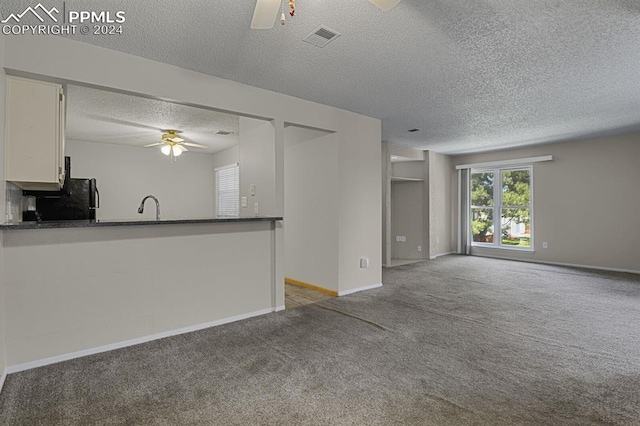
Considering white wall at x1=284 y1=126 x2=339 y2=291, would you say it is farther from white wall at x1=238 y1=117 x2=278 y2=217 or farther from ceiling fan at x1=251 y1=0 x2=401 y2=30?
ceiling fan at x1=251 y1=0 x2=401 y2=30

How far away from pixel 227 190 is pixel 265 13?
5.70 meters

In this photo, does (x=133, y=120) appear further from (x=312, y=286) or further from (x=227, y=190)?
(x=312, y=286)

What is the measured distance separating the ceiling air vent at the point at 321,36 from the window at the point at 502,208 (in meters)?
6.05

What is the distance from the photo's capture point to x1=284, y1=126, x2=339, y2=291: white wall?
4203 millimetres

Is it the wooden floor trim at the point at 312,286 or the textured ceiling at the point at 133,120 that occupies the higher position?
the textured ceiling at the point at 133,120

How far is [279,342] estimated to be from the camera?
8.97ft

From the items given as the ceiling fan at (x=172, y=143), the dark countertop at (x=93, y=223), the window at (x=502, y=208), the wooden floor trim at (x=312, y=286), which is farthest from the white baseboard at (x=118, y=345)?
the window at (x=502, y=208)

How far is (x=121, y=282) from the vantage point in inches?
104

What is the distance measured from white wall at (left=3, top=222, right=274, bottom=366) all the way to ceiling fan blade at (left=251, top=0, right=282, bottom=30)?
6.16ft

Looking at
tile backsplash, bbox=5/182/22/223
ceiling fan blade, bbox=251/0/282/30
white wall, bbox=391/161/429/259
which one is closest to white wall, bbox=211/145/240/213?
white wall, bbox=391/161/429/259

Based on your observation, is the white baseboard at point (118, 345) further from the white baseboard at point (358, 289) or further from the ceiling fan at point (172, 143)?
the ceiling fan at point (172, 143)

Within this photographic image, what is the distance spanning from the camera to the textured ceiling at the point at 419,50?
2096 mm

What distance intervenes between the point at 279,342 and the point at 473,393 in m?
1.47

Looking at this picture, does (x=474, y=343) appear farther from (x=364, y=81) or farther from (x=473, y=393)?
(x=364, y=81)
